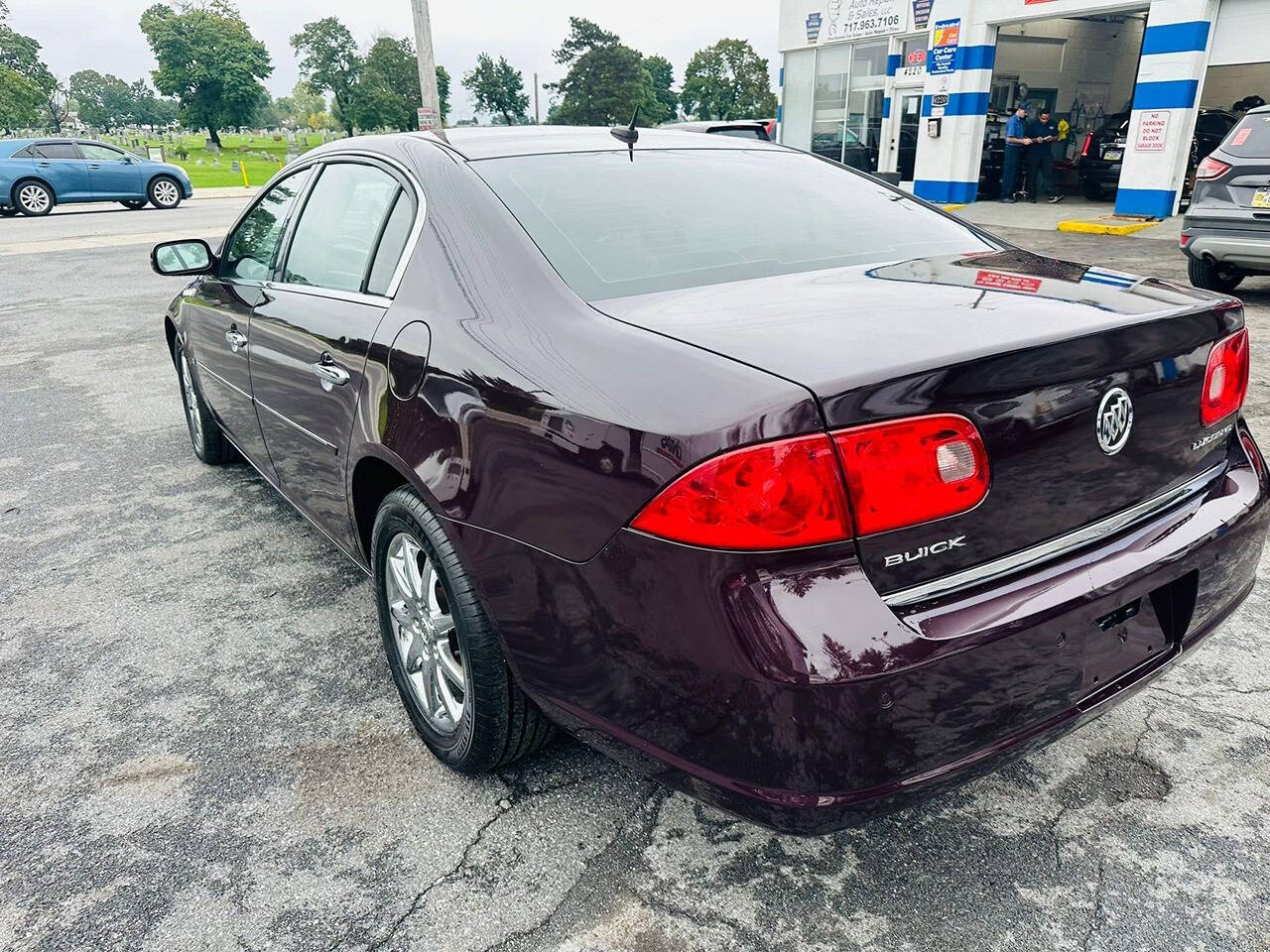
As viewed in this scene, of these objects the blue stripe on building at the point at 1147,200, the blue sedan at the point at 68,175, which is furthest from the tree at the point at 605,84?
the blue stripe on building at the point at 1147,200

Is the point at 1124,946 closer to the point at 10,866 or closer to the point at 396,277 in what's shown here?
the point at 396,277

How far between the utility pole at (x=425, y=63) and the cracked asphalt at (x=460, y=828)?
13.8 metres

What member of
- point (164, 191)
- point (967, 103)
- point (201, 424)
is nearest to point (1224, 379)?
point (201, 424)

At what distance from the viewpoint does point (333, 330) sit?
8.58ft

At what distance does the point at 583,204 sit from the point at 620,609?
119cm

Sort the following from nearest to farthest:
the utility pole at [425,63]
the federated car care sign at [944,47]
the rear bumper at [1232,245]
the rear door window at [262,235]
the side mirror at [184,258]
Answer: the rear door window at [262,235]
the side mirror at [184,258]
the rear bumper at [1232,245]
the utility pole at [425,63]
the federated car care sign at [944,47]

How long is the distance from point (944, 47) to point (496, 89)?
326 feet

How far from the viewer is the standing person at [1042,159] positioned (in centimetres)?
1716

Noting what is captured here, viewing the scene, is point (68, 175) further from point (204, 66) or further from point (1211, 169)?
point (204, 66)

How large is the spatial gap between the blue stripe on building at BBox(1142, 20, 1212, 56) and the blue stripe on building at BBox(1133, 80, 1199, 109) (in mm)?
430

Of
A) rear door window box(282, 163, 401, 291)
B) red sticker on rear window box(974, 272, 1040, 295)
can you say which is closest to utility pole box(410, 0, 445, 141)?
rear door window box(282, 163, 401, 291)

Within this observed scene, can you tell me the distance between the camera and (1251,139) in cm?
730

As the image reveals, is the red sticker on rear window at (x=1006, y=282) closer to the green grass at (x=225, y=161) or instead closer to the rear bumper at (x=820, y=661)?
the rear bumper at (x=820, y=661)

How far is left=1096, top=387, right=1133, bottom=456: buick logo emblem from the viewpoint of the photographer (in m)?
1.75
